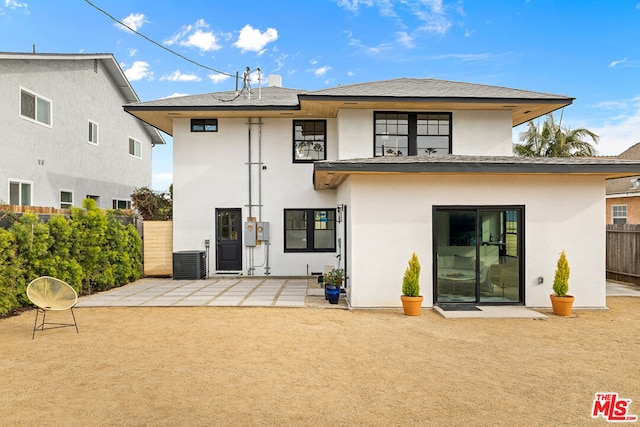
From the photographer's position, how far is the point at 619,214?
63.7 ft

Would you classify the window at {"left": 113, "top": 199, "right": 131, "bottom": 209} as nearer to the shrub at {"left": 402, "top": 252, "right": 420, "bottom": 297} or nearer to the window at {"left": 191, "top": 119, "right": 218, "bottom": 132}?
the window at {"left": 191, "top": 119, "right": 218, "bottom": 132}

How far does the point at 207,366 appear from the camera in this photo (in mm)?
5203

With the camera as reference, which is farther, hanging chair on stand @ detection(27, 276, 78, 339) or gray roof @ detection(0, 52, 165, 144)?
gray roof @ detection(0, 52, 165, 144)

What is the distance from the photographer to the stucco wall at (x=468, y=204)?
8.58m

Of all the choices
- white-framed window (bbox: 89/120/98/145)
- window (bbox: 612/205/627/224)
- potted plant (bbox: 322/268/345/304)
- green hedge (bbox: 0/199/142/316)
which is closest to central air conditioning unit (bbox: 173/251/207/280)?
green hedge (bbox: 0/199/142/316)

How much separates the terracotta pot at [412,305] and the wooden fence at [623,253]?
835cm

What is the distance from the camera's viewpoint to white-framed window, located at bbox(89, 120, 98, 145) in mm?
16422

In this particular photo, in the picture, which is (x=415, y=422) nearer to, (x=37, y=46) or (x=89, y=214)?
(x=89, y=214)

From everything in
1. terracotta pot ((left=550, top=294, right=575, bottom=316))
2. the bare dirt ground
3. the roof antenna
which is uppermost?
the roof antenna

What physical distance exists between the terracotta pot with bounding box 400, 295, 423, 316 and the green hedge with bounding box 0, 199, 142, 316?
7.43 m

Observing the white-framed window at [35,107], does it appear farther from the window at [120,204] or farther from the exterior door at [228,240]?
the exterior door at [228,240]

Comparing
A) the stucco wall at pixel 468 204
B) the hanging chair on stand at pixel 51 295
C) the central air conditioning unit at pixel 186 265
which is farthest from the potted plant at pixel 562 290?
the central air conditioning unit at pixel 186 265

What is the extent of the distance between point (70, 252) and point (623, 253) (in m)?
15.4

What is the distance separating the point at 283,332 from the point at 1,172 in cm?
1021
